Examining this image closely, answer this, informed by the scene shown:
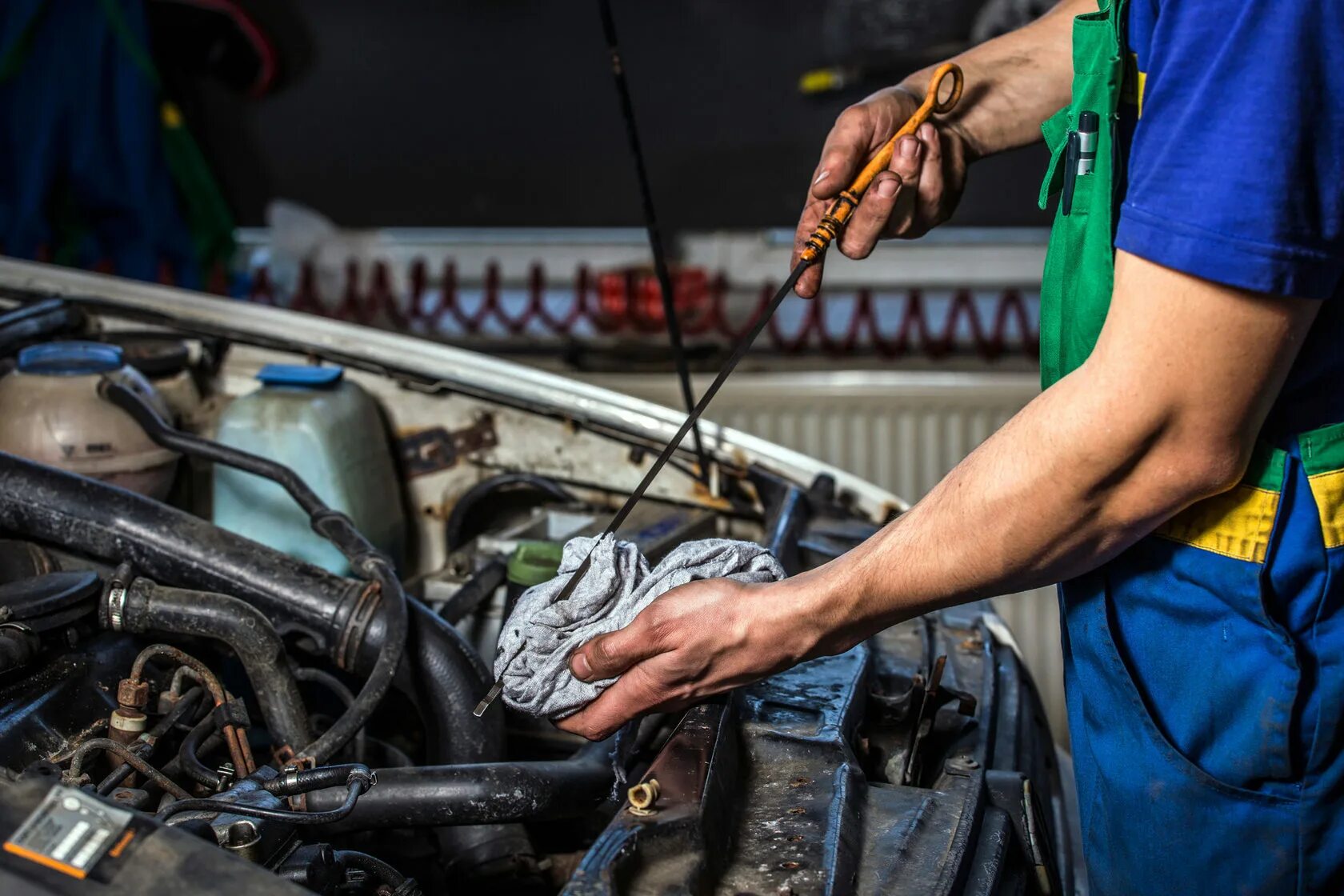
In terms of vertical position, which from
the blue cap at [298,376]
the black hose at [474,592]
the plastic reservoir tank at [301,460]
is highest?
the blue cap at [298,376]

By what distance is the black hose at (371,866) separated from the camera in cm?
98

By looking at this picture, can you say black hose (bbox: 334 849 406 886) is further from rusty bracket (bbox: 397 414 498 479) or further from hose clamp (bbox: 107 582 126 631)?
rusty bracket (bbox: 397 414 498 479)

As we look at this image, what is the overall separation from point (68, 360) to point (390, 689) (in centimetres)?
67

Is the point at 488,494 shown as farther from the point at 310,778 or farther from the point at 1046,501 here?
the point at 1046,501

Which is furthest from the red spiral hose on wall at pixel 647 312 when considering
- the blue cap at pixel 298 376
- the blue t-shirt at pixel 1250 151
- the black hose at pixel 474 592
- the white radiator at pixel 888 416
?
the blue t-shirt at pixel 1250 151

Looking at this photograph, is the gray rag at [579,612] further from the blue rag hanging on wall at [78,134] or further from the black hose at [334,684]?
the blue rag hanging on wall at [78,134]

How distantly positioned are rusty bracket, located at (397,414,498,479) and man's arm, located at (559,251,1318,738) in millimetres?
915

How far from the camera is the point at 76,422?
1.49 m

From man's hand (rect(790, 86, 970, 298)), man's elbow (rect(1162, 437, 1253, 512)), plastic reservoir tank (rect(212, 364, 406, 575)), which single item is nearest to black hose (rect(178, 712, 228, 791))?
plastic reservoir tank (rect(212, 364, 406, 575))

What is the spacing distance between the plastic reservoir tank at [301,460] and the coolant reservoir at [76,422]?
0.10 meters

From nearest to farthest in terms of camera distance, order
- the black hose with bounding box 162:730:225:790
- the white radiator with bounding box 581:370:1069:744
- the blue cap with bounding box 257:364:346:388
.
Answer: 1. the black hose with bounding box 162:730:225:790
2. the blue cap with bounding box 257:364:346:388
3. the white radiator with bounding box 581:370:1069:744

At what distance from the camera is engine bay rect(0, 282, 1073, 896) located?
35.9 inches

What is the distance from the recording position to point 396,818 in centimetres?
103

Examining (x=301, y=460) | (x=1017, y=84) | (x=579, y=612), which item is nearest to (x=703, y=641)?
(x=579, y=612)
